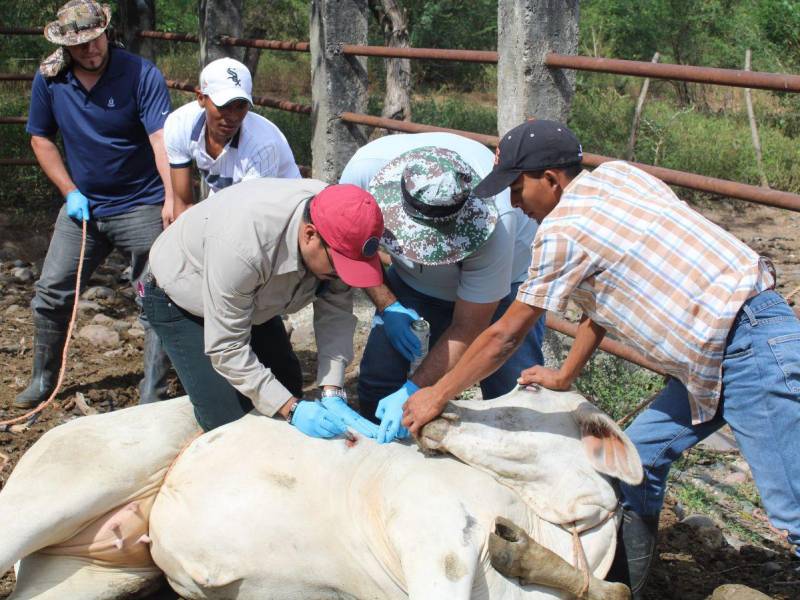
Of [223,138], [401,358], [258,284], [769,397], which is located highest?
[223,138]

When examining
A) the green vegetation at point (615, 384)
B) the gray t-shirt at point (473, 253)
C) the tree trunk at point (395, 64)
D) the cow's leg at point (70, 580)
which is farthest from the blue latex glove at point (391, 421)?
the tree trunk at point (395, 64)

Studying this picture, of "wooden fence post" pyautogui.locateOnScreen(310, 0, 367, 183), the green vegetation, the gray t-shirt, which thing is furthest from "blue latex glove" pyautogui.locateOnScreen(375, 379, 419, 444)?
"wooden fence post" pyautogui.locateOnScreen(310, 0, 367, 183)

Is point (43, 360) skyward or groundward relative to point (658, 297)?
groundward

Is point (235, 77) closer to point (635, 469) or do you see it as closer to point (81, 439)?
point (81, 439)

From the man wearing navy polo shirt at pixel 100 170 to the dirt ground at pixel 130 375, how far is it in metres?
0.38

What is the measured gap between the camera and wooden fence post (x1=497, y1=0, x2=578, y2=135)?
162 inches

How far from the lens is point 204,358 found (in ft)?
10.9

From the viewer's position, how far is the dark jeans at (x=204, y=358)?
10.8 ft

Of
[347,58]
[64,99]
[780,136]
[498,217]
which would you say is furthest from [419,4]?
[498,217]

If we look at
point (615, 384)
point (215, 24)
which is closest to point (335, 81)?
point (215, 24)

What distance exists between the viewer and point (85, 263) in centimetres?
461

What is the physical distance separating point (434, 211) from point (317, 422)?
746mm

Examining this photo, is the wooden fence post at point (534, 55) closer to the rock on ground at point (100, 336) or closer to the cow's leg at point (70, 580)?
the cow's leg at point (70, 580)

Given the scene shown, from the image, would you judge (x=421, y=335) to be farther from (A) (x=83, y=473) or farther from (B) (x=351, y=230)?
(A) (x=83, y=473)
